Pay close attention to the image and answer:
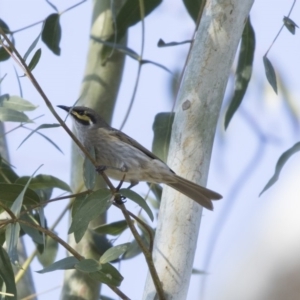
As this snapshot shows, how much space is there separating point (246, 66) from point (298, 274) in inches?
80.6

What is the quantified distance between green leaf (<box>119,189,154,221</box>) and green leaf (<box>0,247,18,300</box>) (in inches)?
18.6

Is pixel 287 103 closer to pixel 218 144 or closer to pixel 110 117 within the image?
pixel 218 144

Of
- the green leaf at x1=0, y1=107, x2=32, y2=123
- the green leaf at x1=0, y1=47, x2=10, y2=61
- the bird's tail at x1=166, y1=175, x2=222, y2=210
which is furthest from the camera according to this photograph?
the green leaf at x1=0, y1=47, x2=10, y2=61

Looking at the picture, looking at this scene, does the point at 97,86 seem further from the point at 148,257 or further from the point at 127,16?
the point at 148,257

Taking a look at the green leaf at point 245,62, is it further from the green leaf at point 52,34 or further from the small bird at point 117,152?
the green leaf at point 52,34

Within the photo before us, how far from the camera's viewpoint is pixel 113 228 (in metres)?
2.82

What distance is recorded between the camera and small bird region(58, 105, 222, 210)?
2777mm

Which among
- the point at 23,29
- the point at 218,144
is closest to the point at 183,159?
the point at 23,29

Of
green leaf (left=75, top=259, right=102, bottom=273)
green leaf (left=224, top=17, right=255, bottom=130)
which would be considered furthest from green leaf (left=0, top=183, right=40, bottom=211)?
green leaf (left=224, top=17, right=255, bottom=130)

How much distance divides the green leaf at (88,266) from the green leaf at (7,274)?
372 mm

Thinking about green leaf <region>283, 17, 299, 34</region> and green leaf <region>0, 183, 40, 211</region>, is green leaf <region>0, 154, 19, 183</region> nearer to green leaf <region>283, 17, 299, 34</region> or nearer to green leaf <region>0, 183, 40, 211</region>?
green leaf <region>0, 183, 40, 211</region>

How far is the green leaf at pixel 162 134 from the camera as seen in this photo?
2.63 m

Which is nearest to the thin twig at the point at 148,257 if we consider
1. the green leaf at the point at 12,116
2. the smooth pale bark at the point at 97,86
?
the green leaf at the point at 12,116

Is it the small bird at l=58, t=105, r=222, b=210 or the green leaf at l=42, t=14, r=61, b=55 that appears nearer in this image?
the small bird at l=58, t=105, r=222, b=210
